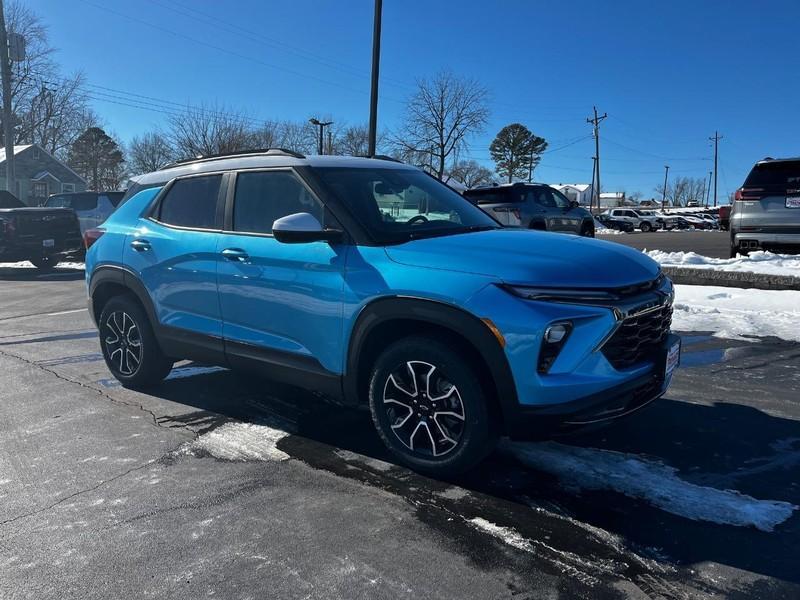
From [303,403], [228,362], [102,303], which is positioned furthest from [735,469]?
[102,303]

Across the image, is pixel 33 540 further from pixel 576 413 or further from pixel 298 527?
pixel 576 413

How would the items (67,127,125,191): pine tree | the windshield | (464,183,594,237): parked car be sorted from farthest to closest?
(67,127,125,191): pine tree
(464,183,594,237): parked car
the windshield

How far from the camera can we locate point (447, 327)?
3105mm

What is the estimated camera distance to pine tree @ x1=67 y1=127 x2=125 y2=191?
213 ft

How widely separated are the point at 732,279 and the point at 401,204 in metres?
6.61

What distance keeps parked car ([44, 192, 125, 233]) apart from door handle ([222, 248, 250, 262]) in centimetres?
1356

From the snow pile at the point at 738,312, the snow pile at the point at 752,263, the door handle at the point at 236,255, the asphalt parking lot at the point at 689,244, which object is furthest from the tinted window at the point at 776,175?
the door handle at the point at 236,255

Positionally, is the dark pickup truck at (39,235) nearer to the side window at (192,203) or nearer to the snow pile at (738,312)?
the side window at (192,203)

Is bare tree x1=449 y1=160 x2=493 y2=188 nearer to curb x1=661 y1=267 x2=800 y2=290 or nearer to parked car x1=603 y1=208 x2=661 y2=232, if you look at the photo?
parked car x1=603 y1=208 x2=661 y2=232

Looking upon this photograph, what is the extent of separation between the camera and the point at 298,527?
9.45ft

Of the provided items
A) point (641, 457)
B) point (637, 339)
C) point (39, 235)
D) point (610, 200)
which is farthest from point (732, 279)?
point (610, 200)

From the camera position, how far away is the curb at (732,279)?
821 centimetres

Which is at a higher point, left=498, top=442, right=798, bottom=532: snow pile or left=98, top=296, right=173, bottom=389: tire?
left=98, top=296, right=173, bottom=389: tire

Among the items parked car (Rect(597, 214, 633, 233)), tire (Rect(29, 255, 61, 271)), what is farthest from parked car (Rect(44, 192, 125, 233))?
parked car (Rect(597, 214, 633, 233))
